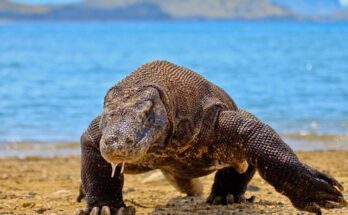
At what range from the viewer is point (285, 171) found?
586cm

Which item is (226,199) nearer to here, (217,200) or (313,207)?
(217,200)

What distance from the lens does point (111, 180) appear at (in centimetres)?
621

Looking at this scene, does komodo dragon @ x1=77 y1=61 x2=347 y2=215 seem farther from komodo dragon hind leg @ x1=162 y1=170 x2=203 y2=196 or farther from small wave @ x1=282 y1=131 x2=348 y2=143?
small wave @ x1=282 y1=131 x2=348 y2=143

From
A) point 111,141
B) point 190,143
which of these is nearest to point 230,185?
point 190,143

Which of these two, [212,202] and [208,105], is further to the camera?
[212,202]

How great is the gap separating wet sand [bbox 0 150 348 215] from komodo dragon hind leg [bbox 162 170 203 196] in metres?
0.11

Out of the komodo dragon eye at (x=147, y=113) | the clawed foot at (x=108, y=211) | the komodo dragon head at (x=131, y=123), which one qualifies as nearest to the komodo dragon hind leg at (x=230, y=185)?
the clawed foot at (x=108, y=211)

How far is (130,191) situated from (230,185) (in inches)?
80.0

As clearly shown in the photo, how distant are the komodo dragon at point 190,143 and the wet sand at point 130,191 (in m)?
0.66

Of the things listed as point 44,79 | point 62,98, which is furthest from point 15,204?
point 44,79

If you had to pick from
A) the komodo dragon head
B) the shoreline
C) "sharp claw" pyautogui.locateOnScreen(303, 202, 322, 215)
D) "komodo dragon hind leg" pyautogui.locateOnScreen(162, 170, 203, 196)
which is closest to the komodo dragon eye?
the komodo dragon head

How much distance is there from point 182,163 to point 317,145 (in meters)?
8.72

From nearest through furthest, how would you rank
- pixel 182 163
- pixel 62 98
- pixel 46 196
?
pixel 182 163
pixel 46 196
pixel 62 98

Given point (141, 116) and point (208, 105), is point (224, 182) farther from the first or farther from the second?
point (141, 116)
